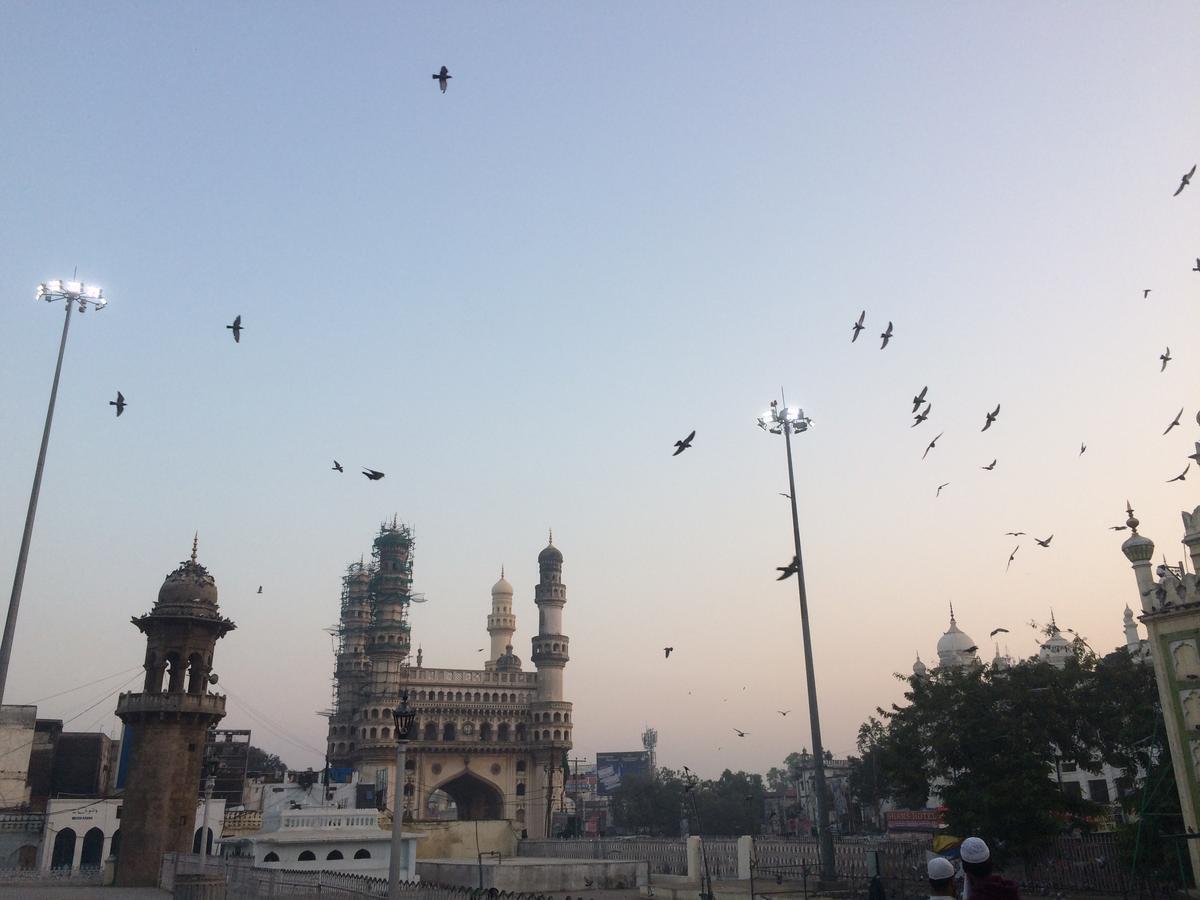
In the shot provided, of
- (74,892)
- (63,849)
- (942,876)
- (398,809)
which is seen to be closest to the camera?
(942,876)

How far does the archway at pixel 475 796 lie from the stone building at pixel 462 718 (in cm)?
9

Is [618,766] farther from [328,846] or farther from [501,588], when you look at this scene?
[328,846]

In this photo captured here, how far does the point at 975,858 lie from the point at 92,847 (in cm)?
5128

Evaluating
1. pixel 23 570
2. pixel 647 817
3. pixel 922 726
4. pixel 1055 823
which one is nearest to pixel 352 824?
pixel 23 570

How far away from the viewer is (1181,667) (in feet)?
72.6

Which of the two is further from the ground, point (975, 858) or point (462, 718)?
point (462, 718)

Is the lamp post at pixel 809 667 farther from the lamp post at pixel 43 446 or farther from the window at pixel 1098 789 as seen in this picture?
the window at pixel 1098 789

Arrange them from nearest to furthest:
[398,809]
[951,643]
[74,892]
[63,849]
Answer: [398,809] → [74,892] → [63,849] → [951,643]

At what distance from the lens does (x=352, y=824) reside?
38281 mm

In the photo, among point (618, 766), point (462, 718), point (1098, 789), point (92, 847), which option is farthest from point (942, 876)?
point (618, 766)

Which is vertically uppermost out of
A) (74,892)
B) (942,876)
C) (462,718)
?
(462,718)

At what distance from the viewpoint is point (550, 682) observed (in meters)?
81.9

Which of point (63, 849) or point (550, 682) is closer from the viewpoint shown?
point (63, 849)

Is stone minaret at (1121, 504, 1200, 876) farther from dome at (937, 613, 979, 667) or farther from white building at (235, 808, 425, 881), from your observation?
dome at (937, 613, 979, 667)
